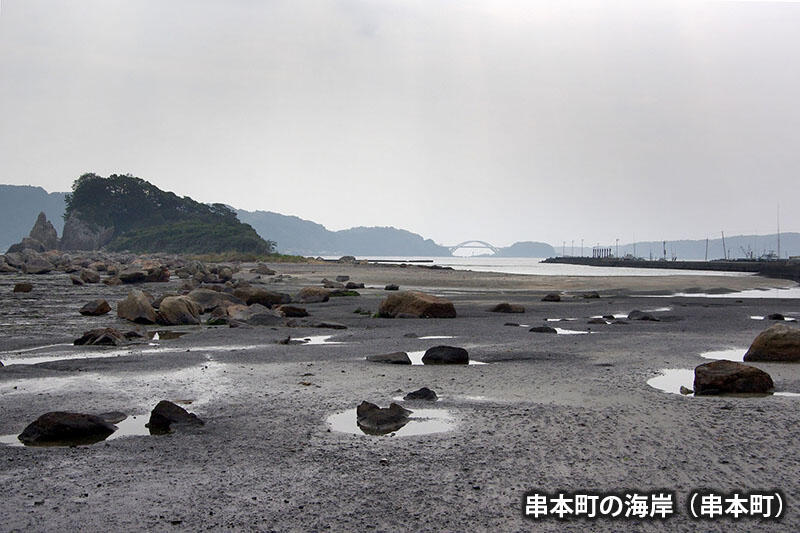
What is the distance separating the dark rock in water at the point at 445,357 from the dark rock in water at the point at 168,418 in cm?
441

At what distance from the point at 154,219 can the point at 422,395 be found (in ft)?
482

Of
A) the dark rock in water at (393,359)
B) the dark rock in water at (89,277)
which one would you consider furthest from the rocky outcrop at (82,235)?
the dark rock in water at (393,359)

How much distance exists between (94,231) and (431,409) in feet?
456

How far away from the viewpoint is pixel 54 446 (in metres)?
5.70

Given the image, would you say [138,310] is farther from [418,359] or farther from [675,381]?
[675,381]

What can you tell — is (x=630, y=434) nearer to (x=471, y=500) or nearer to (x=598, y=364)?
(x=471, y=500)

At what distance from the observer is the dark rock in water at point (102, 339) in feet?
39.1

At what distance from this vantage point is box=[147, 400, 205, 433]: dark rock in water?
A: 6.30 meters

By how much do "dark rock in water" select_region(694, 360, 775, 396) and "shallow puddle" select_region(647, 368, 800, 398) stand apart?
0.37 ft

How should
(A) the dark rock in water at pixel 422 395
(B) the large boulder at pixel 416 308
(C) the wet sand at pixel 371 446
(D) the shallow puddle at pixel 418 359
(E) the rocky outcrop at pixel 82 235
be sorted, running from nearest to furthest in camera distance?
(C) the wet sand at pixel 371 446, (A) the dark rock in water at pixel 422 395, (D) the shallow puddle at pixel 418 359, (B) the large boulder at pixel 416 308, (E) the rocky outcrop at pixel 82 235

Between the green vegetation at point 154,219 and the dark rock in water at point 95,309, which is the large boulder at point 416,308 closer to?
the dark rock in water at point 95,309

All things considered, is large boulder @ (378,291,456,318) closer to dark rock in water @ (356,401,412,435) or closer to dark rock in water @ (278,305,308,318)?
dark rock in water @ (278,305,308,318)

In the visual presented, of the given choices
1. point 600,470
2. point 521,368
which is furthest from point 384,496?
point 521,368

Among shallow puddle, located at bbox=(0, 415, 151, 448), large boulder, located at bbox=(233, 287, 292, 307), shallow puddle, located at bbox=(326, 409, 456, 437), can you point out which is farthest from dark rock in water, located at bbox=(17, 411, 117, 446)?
large boulder, located at bbox=(233, 287, 292, 307)
